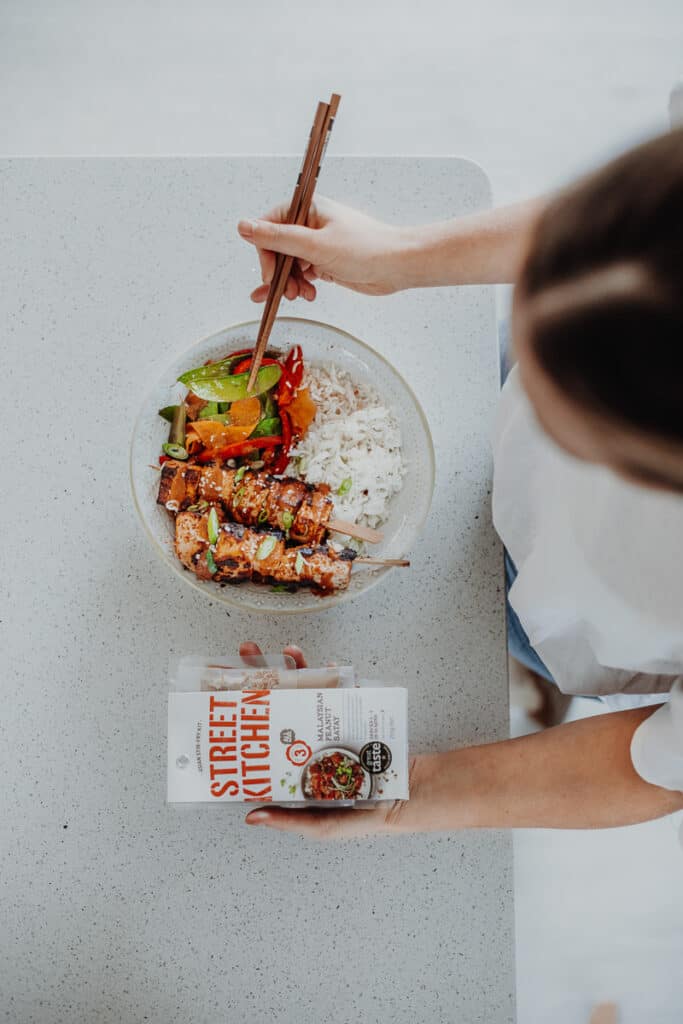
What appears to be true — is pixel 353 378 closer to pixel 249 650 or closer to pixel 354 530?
pixel 354 530

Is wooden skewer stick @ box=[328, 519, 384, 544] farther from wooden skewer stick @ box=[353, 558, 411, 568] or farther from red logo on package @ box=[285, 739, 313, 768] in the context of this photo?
red logo on package @ box=[285, 739, 313, 768]

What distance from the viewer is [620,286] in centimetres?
48

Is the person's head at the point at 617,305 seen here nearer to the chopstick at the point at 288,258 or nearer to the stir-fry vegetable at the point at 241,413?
the chopstick at the point at 288,258

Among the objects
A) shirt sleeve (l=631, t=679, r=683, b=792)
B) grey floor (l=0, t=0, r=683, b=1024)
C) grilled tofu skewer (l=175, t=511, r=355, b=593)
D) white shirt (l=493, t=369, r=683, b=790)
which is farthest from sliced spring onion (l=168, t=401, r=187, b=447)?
grey floor (l=0, t=0, r=683, b=1024)

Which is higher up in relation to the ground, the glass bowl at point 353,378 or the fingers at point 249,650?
the glass bowl at point 353,378

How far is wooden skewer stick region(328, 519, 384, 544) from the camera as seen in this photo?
1.01m

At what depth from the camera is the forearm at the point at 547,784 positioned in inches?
36.3

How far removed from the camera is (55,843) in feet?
3.54

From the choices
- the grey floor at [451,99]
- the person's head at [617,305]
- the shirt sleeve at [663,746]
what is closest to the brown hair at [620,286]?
the person's head at [617,305]

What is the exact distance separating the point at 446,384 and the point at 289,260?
306 millimetres

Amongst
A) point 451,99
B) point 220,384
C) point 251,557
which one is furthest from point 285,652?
point 451,99

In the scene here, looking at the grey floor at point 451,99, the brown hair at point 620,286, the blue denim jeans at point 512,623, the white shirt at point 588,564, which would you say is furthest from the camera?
the grey floor at point 451,99

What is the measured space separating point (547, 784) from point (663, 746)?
18cm

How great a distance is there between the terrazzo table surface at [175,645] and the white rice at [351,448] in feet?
0.40
